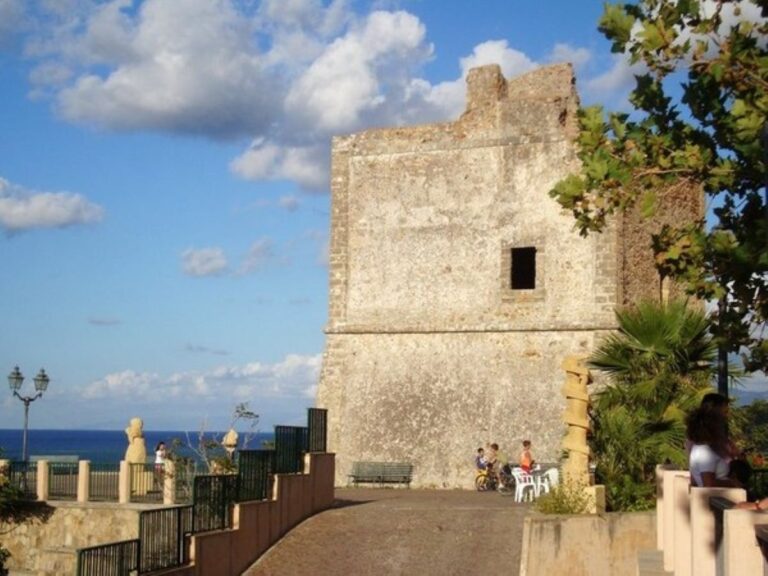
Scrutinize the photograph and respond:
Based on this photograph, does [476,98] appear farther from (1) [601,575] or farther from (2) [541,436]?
(1) [601,575]

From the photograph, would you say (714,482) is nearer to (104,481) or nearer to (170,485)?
(170,485)

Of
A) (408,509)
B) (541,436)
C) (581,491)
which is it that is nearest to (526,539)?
(581,491)

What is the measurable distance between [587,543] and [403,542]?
360 cm

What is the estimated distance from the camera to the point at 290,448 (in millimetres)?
21156

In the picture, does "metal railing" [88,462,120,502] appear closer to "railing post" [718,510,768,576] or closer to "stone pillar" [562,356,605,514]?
"stone pillar" [562,356,605,514]

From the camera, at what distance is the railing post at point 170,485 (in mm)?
23031

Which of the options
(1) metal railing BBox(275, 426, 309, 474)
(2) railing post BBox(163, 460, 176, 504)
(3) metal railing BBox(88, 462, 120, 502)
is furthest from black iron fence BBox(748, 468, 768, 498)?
(3) metal railing BBox(88, 462, 120, 502)

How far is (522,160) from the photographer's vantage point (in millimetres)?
28297

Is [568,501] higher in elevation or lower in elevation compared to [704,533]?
lower

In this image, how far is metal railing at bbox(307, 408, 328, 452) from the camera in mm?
21891

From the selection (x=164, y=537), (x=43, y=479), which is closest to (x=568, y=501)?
(x=164, y=537)

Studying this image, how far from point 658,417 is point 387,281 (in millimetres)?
12321

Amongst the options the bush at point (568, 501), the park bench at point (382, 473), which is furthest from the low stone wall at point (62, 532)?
the bush at point (568, 501)

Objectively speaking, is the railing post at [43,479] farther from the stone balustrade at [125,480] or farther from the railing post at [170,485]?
the railing post at [170,485]
